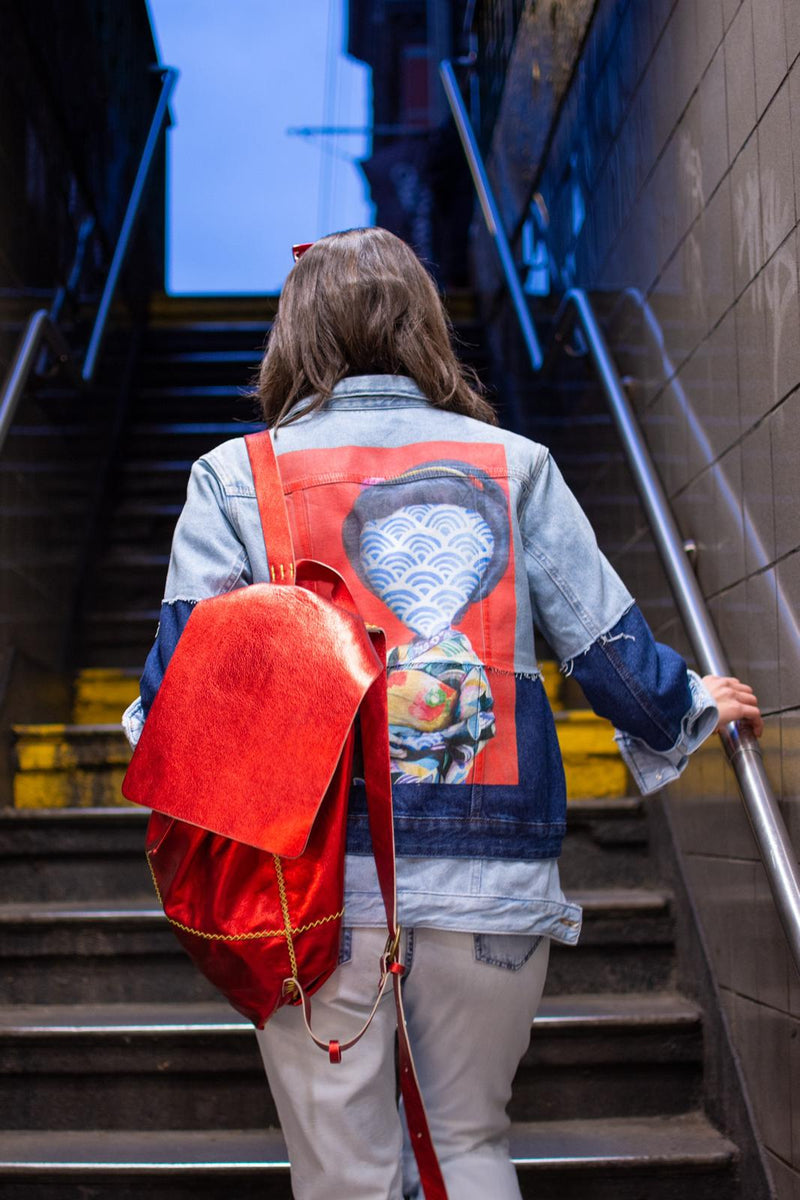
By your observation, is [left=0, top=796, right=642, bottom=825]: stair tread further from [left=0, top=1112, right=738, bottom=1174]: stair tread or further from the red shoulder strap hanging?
the red shoulder strap hanging

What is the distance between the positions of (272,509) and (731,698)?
2.07 ft

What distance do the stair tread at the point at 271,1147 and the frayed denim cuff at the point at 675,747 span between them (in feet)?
2.96

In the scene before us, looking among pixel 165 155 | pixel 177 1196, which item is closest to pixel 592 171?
pixel 177 1196

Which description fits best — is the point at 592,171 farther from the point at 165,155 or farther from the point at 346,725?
the point at 165,155

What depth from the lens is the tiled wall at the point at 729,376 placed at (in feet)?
5.76

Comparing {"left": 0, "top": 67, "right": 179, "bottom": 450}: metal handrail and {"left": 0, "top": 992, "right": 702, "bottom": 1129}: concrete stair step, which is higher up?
{"left": 0, "top": 67, "right": 179, "bottom": 450}: metal handrail

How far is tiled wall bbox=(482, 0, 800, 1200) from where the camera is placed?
1.76 meters

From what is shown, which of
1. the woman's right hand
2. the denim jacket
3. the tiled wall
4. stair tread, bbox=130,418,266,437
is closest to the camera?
the denim jacket

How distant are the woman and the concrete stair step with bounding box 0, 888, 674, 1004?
1.10 meters

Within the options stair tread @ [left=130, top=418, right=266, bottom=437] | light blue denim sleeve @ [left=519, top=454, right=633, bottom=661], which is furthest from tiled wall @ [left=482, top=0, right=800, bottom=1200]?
stair tread @ [left=130, top=418, right=266, bottom=437]

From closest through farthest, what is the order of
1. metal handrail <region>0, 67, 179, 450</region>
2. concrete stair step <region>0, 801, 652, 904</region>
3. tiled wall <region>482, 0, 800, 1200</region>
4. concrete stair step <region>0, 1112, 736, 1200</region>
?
tiled wall <region>482, 0, 800, 1200</region>
concrete stair step <region>0, 1112, 736, 1200</region>
concrete stair step <region>0, 801, 652, 904</region>
metal handrail <region>0, 67, 179, 450</region>

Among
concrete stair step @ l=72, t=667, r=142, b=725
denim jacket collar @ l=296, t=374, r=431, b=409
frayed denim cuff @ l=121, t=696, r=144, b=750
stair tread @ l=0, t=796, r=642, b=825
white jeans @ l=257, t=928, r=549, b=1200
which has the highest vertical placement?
denim jacket collar @ l=296, t=374, r=431, b=409

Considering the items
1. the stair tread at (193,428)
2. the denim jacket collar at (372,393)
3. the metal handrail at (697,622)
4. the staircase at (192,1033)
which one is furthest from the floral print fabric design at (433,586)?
the stair tread at (193,428)

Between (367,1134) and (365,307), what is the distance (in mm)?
863
